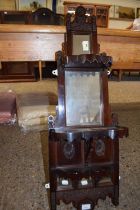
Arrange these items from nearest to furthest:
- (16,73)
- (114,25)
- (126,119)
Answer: (126,119), (16,73), (114,25)

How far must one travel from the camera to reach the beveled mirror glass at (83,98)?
2.74 feet

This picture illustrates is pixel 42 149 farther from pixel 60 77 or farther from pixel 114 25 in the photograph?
pixel 114 25

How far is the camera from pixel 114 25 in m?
5.78

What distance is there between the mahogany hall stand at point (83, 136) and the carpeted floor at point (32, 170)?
0.30 feet

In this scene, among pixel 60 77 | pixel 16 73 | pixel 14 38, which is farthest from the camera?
pixel 16 73

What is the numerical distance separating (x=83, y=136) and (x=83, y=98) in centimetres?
15

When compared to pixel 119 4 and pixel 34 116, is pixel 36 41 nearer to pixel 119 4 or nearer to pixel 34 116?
pixel 34 116

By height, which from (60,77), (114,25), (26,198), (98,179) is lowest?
(26,198)

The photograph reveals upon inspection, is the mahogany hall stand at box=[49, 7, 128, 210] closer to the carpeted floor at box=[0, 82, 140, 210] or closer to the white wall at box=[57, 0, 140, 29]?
the carpeted floor at box=[0, 82, 140, 210]

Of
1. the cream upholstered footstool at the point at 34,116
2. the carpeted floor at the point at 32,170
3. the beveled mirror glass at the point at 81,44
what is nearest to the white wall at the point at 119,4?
the cream upholstered footstool at the point at 34,116

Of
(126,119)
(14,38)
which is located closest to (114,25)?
(126,119)

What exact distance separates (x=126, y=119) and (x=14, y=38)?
121 cm

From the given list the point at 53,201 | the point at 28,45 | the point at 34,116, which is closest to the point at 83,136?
the point at 53,201

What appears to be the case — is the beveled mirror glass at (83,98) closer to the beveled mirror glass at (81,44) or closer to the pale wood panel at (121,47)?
the beveled mirror glass at (81,44)
